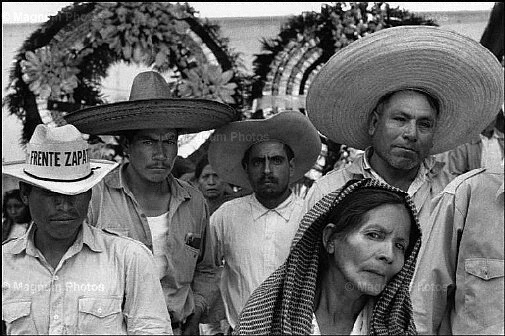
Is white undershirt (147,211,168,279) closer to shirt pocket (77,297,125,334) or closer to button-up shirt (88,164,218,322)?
button-up shirt (88,164,218,322)

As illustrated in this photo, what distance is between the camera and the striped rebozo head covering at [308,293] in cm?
236

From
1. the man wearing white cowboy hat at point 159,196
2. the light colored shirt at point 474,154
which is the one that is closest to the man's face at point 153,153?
the man wearing white cowboy hat at point 159,196

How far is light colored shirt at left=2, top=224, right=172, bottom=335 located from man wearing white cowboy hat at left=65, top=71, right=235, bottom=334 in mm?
620

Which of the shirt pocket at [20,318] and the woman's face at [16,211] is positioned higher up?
the shirt pocket at [20,318]

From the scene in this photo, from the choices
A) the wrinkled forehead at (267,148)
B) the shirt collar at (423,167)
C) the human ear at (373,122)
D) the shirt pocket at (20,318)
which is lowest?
the shirt pocket at (20,318)

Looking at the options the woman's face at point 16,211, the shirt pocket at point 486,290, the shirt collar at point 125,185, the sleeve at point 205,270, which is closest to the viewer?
the shirt pocket at point 486,290

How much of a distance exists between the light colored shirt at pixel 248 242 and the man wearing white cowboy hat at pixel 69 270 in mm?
1089

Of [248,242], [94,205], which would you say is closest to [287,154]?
[248,242]

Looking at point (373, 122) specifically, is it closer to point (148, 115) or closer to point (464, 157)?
point (148, 115)

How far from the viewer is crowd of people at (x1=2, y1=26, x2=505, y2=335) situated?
243 cm

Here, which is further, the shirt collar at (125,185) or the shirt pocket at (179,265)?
the shirt collar at (125,185)

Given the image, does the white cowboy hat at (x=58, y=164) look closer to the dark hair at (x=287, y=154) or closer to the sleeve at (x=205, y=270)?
the sleeve at (x=205, y=270)

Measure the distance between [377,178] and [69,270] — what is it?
1359 millimetres

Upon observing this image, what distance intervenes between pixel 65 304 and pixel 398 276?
123cm
